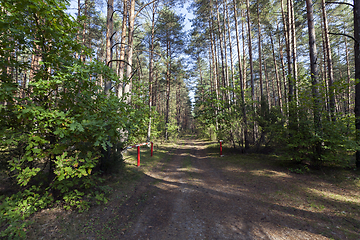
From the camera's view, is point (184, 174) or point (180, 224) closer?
point (180, 224)

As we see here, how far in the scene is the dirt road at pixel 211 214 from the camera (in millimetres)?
3453

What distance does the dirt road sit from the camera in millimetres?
3453

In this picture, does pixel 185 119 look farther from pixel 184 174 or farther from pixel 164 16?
pixel 184 174

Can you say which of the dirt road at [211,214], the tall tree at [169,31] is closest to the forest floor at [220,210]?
the dirt road at [211,214]

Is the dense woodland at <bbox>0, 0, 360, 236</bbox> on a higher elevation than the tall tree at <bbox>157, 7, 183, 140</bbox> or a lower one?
lower

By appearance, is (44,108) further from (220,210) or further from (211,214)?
(220,210)

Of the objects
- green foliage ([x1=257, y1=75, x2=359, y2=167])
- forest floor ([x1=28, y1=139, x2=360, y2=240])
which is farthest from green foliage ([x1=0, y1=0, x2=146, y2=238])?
green foliage ([x1=257, y1=75, x2=359, y2=167])

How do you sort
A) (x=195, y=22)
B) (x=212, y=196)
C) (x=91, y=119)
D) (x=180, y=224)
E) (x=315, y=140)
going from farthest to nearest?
(x=195, y=22), (x=315, y=140), (x=212, y=196), (x=180, y=224), (x=91, y=119)

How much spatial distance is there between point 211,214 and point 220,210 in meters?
0.36

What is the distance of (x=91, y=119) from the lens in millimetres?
3135

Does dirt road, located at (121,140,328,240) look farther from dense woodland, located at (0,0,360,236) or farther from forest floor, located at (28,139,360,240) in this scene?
dense woodland, located at (0,0,360,236)

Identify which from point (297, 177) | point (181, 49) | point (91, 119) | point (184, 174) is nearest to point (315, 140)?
point (297, 177)

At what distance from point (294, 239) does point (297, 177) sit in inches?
160

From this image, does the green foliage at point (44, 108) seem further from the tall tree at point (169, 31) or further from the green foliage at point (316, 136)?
the tall tree at point (169, 31)
